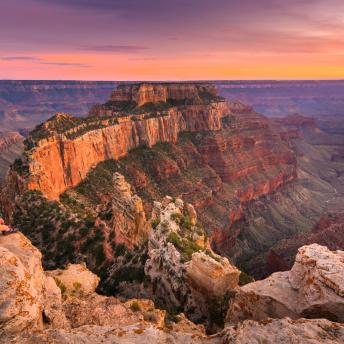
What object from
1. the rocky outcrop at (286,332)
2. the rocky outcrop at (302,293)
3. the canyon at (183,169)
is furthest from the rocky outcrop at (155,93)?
the rocky outcrop at (286,332)

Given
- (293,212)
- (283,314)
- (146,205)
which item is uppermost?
(283,314)

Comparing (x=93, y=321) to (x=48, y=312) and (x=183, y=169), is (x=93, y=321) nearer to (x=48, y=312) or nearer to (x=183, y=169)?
(x=48, y=312)

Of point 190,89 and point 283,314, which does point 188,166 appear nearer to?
point 190,89

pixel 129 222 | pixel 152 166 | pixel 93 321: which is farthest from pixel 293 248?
pixel 93 321

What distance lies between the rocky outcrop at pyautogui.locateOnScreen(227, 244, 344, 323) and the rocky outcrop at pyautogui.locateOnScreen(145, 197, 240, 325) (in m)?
4.34

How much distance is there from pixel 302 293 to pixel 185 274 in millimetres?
13239

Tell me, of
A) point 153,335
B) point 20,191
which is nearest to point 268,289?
point 153,335

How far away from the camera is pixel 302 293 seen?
24.5 meters

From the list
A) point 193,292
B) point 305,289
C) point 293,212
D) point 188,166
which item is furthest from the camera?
point 293,212

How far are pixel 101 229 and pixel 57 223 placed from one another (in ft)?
23.9

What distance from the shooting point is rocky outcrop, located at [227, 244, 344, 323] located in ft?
72.8

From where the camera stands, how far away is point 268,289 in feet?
89.1

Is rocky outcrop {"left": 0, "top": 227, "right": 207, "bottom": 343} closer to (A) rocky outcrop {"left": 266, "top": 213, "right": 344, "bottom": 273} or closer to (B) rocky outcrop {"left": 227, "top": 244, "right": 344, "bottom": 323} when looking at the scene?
(B) rocky outcrop {"left": 227, "top": 244, "right": 344, "bottom": 323}

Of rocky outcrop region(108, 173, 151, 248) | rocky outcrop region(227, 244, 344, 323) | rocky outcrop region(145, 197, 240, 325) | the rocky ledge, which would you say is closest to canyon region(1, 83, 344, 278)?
rocky outcrop region(108, 173, 151, 248)
